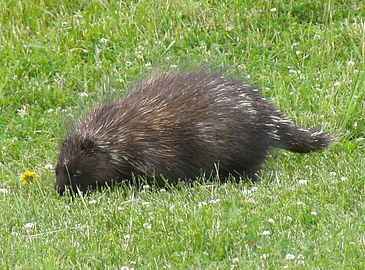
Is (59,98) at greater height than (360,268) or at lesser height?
lesser

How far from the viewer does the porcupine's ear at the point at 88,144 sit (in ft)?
22.5

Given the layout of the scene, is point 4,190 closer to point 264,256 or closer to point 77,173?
point 77,173

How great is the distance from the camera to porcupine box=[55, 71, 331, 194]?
680 cm

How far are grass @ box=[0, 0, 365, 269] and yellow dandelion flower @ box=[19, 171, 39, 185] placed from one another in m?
0.05

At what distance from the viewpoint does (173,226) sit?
5520 mm

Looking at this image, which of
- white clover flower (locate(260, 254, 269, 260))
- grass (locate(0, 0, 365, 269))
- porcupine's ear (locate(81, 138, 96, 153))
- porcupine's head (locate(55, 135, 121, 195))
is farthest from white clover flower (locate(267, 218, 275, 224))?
porcupine's ear (locate(81, 138, 96, 153))

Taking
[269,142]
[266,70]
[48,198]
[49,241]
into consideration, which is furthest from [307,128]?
[49,241]

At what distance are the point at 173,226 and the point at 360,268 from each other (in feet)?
4.24

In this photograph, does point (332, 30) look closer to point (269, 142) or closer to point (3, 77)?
point (269, 142)

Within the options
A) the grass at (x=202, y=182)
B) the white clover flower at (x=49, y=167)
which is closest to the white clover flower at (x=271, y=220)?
the grass at (x=202, y=182)

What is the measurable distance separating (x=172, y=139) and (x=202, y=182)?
366 mm

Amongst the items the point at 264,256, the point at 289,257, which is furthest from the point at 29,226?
the point at 289,257

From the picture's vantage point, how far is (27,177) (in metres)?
7.06

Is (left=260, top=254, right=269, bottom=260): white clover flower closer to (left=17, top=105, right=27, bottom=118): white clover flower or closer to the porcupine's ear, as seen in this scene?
the porcupine's ear
